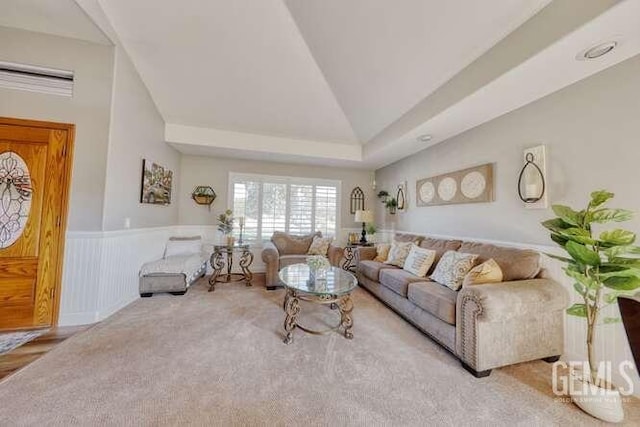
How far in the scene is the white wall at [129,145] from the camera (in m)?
2.70

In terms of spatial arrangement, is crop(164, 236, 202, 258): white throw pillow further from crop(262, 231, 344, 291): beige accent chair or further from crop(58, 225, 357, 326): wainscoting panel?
crop(262, 231, 344, 291): beige accent chair

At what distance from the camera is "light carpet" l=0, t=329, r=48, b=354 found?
2059 mm

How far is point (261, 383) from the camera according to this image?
1.72 metres

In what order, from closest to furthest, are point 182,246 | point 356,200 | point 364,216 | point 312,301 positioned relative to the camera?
point 312,301 → point 182,246 → point 364,216 → point 356,200

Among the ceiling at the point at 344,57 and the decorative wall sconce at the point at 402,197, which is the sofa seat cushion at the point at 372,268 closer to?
the decorative wall sconce at the point at 402,197

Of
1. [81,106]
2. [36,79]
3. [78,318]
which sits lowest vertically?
[78,318]

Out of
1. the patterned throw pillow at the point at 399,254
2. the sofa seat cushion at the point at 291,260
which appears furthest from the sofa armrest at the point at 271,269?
the patterned throw pillow at the point at 399,254

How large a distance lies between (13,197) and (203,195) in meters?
2.43

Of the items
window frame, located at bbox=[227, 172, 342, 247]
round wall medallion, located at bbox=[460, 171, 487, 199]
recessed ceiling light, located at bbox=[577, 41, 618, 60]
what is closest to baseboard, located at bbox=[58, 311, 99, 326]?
window frame, located at bbox=[227, 172, 342, 247]

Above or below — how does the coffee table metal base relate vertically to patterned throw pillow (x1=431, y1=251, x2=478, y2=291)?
below

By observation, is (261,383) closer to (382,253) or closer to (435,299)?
(435,299)

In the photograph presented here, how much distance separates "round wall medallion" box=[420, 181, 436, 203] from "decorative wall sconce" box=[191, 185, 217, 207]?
390cm

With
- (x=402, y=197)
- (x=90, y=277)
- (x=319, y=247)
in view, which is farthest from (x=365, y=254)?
(x=90, y=277)

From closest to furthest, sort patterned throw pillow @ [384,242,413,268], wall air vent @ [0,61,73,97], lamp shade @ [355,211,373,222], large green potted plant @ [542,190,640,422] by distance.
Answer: large green potted plant @ [542,190,640,422], wall air vent @ [0,61,73,97], patterned throw pillow @ [384,242,413,268], lamp shade @ [355,211,373,222]
